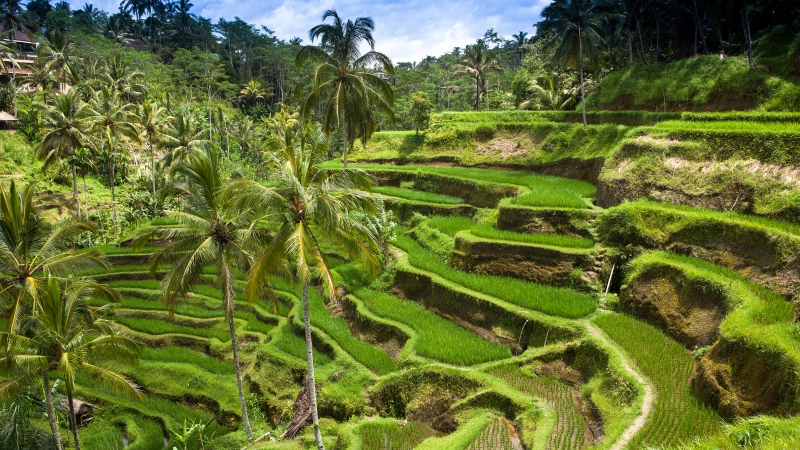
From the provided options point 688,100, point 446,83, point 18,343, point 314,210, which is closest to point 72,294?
point 18,343

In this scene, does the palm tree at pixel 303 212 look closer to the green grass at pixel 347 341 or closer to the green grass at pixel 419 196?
the green grass at pixel 347 341

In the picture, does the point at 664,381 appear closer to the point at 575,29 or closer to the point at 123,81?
the point at 575,29

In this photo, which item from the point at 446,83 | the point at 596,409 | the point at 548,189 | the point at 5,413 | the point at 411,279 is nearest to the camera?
the point at 596,409

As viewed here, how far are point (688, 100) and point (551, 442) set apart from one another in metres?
21.1

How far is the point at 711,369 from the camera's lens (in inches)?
398

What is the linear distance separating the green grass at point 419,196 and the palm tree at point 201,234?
1529cm

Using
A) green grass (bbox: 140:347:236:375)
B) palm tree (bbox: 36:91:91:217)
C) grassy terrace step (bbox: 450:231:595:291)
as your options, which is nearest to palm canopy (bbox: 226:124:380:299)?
grassy terrace step (bbox: 450:231:595:291)

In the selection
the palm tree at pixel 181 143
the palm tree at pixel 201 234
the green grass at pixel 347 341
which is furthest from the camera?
the palm tree at pixel 181 143

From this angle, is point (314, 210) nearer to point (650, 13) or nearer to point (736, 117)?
point (736, 117)

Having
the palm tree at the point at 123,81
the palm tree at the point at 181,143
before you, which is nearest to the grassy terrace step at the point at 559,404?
the palm tree at the point at 181,143

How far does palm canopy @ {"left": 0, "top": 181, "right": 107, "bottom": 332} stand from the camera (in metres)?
11.4

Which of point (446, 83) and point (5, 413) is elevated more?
point (446, 83)

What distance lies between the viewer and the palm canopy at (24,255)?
1138 cm

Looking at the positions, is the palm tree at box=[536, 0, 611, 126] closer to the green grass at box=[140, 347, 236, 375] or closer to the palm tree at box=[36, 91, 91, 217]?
the green grass at box=[140, 347, 236, 375]
